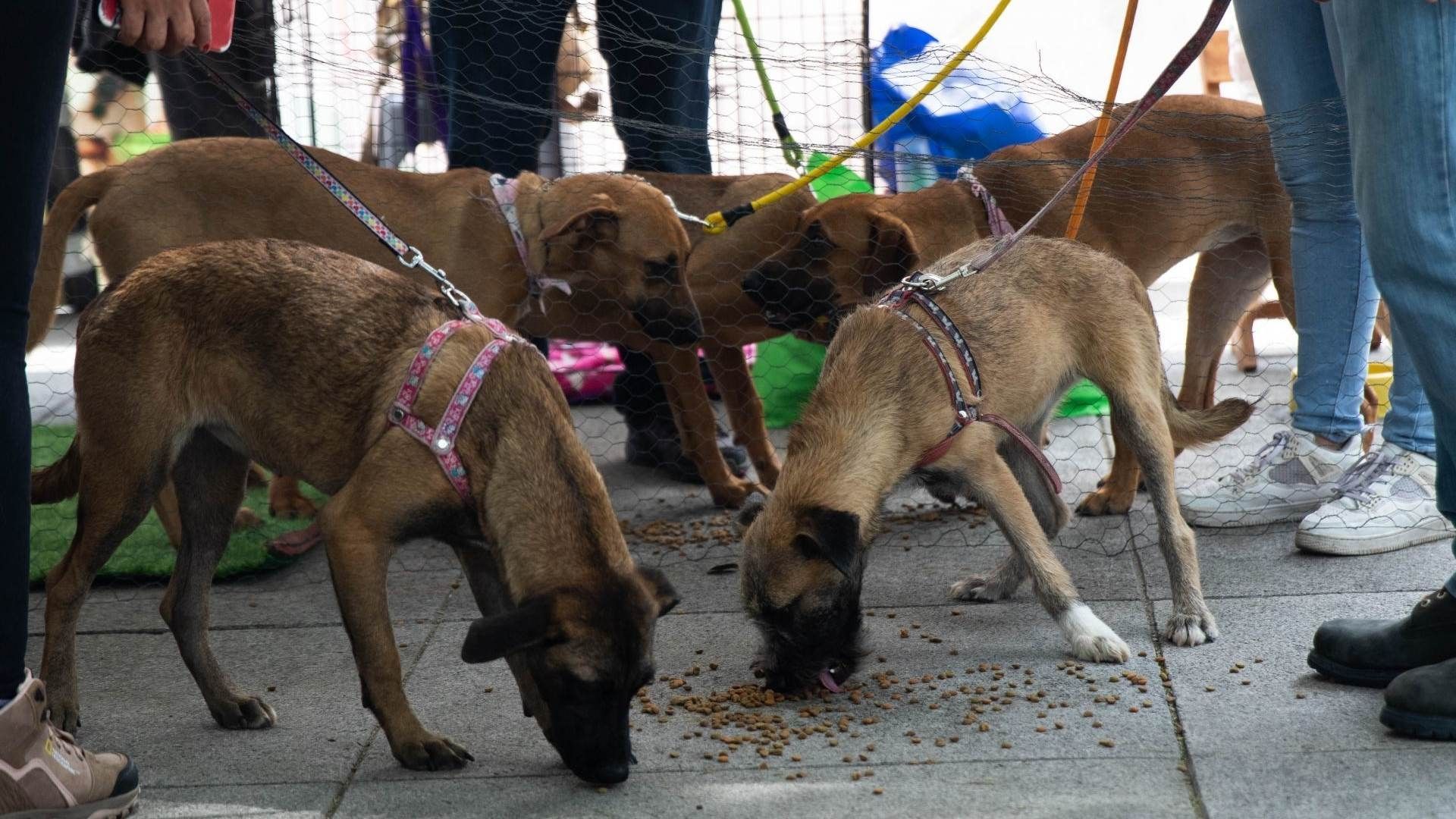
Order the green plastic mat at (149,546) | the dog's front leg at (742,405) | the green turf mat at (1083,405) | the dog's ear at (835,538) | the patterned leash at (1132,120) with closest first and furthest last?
1. the dog's ear at (835,538)
2. the patterned leash at (1132,120)
3. the green plastic mat at (149,546)
4. the dog's front leg at (742,405)
5. the green turf mat at (1083,405)

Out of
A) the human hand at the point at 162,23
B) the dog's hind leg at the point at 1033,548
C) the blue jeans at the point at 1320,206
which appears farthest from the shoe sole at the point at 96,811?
the blue jeans at the point at 1320,206

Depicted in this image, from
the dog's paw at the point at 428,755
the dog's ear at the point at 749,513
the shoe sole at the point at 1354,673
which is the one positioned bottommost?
the dog's paw at the point at 428,755

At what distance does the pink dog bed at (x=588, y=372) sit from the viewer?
23.6ft

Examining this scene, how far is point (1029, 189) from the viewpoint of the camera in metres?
5.36

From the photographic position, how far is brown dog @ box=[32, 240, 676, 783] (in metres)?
2.88

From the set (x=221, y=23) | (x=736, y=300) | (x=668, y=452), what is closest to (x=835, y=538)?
(x=221, y=23)

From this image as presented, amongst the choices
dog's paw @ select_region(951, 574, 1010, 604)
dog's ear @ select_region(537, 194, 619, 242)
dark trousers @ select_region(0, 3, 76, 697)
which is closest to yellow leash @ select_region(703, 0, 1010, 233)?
dog's ear @ select_region(537, 194, 619, 242)

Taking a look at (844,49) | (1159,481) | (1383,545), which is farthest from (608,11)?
(1383,545)

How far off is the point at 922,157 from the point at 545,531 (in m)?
2.36

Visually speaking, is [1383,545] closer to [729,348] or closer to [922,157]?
[922,157]

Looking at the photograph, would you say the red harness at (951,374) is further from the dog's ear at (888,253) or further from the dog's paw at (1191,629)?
the dog's ear at (888,253)

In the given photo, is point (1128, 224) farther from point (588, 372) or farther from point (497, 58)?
point (588, 372)

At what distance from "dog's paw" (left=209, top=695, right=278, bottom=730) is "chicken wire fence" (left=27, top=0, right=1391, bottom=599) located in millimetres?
1331

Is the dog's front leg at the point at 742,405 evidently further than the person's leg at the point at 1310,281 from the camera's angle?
Yes
